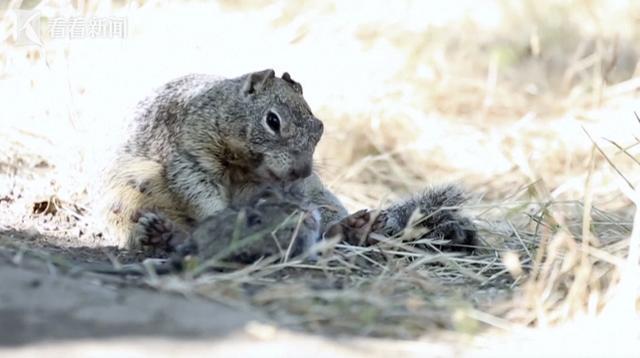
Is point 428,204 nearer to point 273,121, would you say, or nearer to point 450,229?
point 450,229

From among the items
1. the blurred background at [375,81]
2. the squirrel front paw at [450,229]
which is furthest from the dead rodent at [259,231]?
the blurred background at [375,81]

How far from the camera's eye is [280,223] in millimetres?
4516

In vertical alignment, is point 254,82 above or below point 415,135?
above

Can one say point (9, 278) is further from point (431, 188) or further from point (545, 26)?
point (545, 26)

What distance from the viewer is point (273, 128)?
16.2 feet

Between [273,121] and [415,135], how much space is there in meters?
3.42

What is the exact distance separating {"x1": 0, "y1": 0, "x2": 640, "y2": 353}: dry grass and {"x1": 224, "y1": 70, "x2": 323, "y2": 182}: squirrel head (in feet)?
1.45

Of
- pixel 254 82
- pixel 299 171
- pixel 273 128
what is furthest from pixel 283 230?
pixel 254 82

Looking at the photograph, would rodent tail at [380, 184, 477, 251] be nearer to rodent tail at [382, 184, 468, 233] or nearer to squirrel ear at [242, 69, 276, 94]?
rodent tail at [382, 184, 468, 233]

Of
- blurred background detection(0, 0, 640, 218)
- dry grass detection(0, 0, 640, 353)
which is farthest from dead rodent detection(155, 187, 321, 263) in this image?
blurred background detection(0, 0, 640, 218)

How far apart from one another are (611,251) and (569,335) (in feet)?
3.45

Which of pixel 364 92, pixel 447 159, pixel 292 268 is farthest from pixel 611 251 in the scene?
pixel 364 92

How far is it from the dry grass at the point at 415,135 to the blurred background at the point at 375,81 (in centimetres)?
2

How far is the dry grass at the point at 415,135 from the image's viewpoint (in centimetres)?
386
